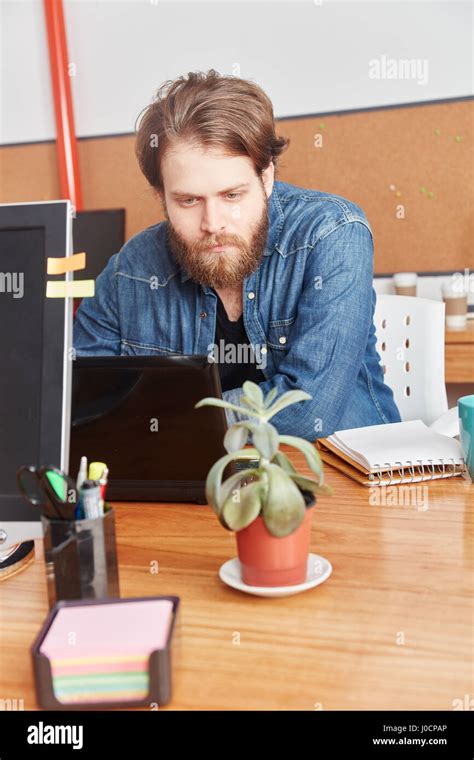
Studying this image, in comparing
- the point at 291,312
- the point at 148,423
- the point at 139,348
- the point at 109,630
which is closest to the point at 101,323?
the point at 139,348

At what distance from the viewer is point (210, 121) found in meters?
1.57

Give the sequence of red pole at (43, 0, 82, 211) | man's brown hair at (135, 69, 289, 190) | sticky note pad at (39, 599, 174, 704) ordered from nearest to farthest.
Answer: sticky note pad at (39, 599, 174, 704) → man's brown hair at (135, 69, 289, 190) → red pole at (43, 0, 82, 211)

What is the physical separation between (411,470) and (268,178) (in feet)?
2.87

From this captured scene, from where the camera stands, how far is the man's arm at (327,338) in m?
1.44

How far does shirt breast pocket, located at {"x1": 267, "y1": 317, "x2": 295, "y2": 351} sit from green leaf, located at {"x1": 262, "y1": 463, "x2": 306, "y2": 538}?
929 millimetres

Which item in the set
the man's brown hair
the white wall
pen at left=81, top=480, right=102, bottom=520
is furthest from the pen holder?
the white wall

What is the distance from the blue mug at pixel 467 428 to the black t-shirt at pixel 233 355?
65 centimetres

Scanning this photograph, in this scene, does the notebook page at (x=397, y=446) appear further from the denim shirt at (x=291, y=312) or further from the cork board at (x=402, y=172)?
the cork board at (x=402, y=172)

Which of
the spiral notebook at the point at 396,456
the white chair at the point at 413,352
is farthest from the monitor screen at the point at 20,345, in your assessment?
the white chair at the point at 413,352

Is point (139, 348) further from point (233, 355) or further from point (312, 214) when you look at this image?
point (312, 214)

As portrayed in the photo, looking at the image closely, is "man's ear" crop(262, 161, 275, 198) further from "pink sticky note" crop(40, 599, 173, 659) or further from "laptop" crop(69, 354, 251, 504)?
"pink sticky note" crop(40, 599, 173, 659)

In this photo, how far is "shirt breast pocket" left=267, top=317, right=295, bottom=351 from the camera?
64.9 inches
